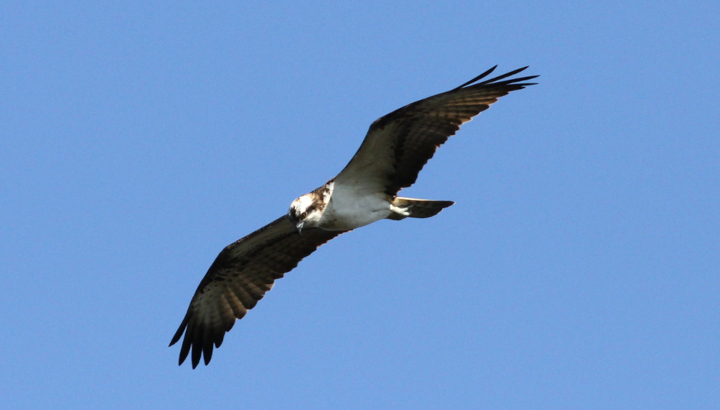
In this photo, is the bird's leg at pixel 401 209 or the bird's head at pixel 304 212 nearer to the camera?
the bird's head at pixel 304 212

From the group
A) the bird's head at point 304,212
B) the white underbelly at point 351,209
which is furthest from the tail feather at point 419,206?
the bird's head at point 304,212

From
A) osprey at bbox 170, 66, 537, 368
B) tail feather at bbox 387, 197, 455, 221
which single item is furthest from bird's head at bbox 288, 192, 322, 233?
tail feather at bbox 387, 197, 455, 221

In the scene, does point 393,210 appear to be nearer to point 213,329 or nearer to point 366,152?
point 366,152

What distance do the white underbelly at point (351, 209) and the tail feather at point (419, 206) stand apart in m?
0.17

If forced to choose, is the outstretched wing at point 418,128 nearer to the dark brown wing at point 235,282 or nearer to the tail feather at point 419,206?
the tail feather at point 419,206

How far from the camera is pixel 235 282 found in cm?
1335

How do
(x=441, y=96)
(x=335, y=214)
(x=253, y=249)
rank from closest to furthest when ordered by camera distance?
(x=441, y=96) < (x=335, y=214) < (x=253, y=249)

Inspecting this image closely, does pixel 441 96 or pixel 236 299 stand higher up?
pixel 441 96

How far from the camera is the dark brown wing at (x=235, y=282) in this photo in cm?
1307

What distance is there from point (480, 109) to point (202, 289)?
5.26 meters

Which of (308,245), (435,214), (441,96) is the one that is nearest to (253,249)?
(308,245)

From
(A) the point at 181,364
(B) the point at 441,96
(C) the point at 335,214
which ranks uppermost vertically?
(B) the point at 441,96

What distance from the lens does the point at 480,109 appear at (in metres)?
11.0

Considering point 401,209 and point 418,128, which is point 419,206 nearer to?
point 401,209
